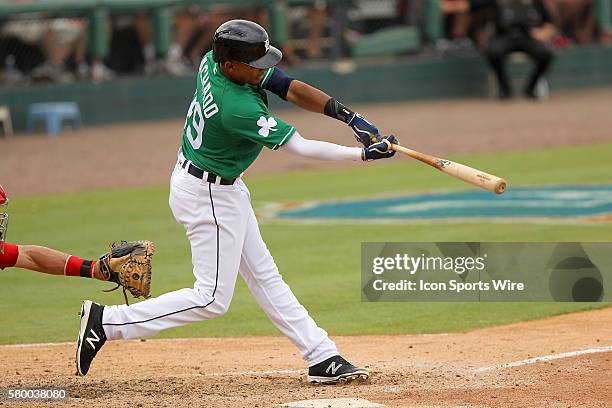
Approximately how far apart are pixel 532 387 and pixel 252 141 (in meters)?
1.85

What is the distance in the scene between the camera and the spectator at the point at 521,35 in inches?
793

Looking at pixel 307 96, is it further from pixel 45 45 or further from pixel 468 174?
pixel 45 45

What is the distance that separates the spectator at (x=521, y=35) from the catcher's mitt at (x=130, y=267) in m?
14.9

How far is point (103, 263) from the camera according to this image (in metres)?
6.21

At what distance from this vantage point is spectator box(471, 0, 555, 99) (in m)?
20.1

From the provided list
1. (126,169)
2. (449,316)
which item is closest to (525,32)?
(126,169)

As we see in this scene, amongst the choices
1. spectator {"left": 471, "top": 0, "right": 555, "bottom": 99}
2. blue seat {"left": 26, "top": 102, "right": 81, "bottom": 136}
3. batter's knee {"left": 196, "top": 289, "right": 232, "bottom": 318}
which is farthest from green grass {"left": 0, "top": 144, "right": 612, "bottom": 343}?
blue seat {"left": 26, "top": 102, "right": 81, "bottom": 136}

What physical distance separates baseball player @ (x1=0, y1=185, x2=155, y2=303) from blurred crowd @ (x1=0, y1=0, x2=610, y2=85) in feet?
43.2

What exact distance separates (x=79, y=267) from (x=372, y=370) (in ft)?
5.43

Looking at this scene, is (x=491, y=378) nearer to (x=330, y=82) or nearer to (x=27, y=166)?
(x=27, y=166)

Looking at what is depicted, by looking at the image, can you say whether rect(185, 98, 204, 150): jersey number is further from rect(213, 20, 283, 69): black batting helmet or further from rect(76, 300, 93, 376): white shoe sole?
rect(76, 300, 93, 376): white shoe sole

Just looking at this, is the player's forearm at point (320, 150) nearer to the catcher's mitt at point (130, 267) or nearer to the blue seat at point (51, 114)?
the catcher's mitt at point (130, 267)

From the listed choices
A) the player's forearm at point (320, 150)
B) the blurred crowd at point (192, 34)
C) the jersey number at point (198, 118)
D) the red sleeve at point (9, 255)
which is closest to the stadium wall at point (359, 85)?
the blurred crowd at point (192, 34)

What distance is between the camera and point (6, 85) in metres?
18.9
